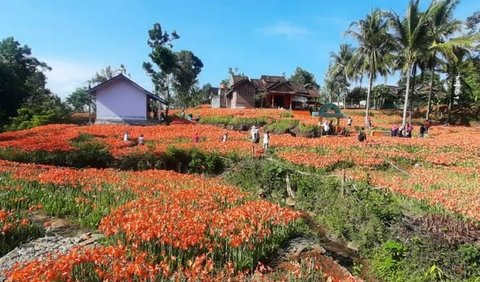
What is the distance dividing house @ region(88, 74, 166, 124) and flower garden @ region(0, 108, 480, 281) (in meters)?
18.2

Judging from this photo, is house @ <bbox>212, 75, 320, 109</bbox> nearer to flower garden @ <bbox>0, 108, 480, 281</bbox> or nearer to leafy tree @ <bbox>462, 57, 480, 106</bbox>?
leafy tree @ <bbox>462, 57, 480, 106</bbox>

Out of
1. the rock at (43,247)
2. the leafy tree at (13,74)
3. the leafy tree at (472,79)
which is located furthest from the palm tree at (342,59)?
the rock at (43,247)

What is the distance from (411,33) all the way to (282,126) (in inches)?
565

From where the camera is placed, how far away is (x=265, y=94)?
61.8 metres

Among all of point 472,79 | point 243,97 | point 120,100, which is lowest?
point 120,100

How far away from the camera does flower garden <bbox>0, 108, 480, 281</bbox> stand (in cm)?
587

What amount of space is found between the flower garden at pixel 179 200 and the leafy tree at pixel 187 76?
6350 cm

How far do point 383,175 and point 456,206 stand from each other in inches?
234

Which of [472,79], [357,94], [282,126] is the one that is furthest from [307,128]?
[357,94]

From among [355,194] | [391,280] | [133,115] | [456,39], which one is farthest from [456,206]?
[133,115]

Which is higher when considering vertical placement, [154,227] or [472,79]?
[472,79]

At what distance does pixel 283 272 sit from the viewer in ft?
22.1

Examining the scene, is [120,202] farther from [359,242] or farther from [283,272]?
[359,242]

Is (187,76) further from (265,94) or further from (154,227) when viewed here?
(154,227)
